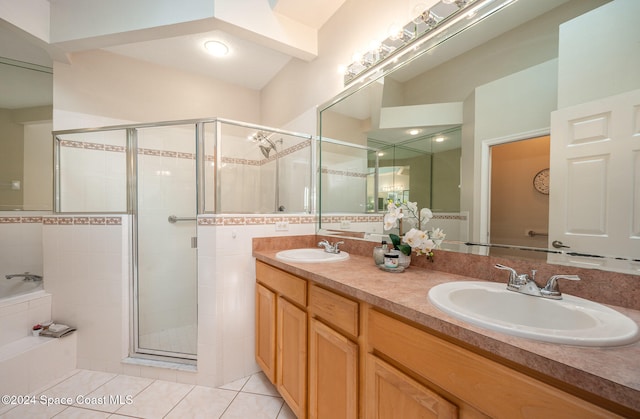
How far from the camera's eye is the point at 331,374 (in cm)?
101

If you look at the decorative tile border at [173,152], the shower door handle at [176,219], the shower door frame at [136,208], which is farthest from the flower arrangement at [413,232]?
the shower door handle at [176,219]

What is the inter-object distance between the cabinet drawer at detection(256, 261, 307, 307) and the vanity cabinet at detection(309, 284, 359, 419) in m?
0.07

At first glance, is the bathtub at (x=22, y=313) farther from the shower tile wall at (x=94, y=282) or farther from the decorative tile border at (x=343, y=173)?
the decorative tile border at (x=343, y=173)

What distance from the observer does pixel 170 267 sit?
2221 millimetres

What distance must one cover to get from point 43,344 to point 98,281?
1.51ft

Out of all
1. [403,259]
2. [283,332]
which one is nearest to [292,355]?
[283,332]

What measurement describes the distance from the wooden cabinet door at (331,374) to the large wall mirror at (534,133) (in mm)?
652

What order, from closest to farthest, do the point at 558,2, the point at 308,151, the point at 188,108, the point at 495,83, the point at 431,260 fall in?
the point at 558,2 < the point at 495,83 < the point at 431,260 < the point at 308,151 < the point at 188,108

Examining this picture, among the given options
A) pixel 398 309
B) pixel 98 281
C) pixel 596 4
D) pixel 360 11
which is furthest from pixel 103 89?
pixel 596 4

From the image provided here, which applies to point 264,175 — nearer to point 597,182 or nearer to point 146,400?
point 146,400

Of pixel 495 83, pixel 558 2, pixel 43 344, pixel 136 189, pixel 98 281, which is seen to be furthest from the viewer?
pixel 136 189

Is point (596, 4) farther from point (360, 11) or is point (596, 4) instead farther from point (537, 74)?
point (360, 11)

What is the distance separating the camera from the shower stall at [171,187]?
1814mm

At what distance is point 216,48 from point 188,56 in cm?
34
